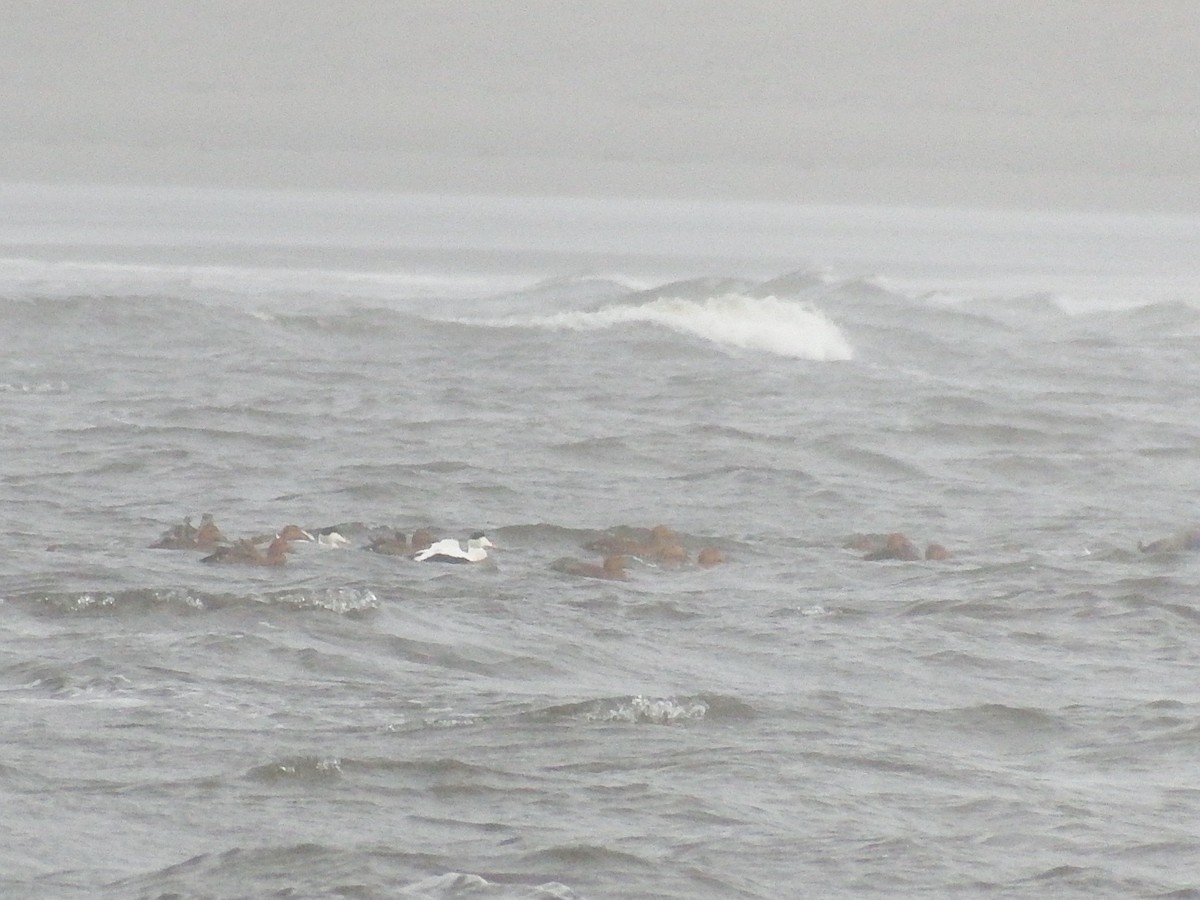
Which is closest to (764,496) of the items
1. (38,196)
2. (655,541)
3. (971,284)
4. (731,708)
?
(655,541)

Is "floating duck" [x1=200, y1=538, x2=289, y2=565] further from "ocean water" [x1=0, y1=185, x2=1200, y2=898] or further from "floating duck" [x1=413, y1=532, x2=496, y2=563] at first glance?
"floating duck" [x1=413, y1=532, x2=496, y2=563]

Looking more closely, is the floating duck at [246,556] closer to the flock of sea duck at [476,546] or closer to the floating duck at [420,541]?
the flock of sea duck at [476,546]

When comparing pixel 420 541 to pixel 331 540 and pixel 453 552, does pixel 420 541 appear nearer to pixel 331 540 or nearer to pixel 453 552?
pixel 453 552

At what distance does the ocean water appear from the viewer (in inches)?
418

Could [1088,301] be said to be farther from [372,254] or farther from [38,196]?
[38,196]

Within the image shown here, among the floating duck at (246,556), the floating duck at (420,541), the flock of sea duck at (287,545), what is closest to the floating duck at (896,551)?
the flock of sea duck at (287,545)

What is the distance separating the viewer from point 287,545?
1727cm

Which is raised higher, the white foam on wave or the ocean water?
the white foam on wave

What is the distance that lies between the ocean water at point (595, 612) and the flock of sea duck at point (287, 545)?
8.4 inches

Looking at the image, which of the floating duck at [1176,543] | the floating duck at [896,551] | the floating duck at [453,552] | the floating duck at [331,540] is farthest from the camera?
the floating duck at [1176,543]

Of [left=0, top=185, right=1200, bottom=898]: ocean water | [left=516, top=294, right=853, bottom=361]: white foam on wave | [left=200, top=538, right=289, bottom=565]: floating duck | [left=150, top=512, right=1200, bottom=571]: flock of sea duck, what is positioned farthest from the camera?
[left=516, top=294, right=853, bottom=361]: white foam on wave

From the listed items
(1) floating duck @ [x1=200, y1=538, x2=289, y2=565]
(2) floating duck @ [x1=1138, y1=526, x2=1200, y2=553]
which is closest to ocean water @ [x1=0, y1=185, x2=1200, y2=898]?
(2) floating duck @ [x1=1138, y1=526, x2=1200, y2=553]

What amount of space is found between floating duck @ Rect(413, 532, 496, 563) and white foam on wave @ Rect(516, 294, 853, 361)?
16.2m

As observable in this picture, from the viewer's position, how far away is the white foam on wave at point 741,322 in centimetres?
3453
